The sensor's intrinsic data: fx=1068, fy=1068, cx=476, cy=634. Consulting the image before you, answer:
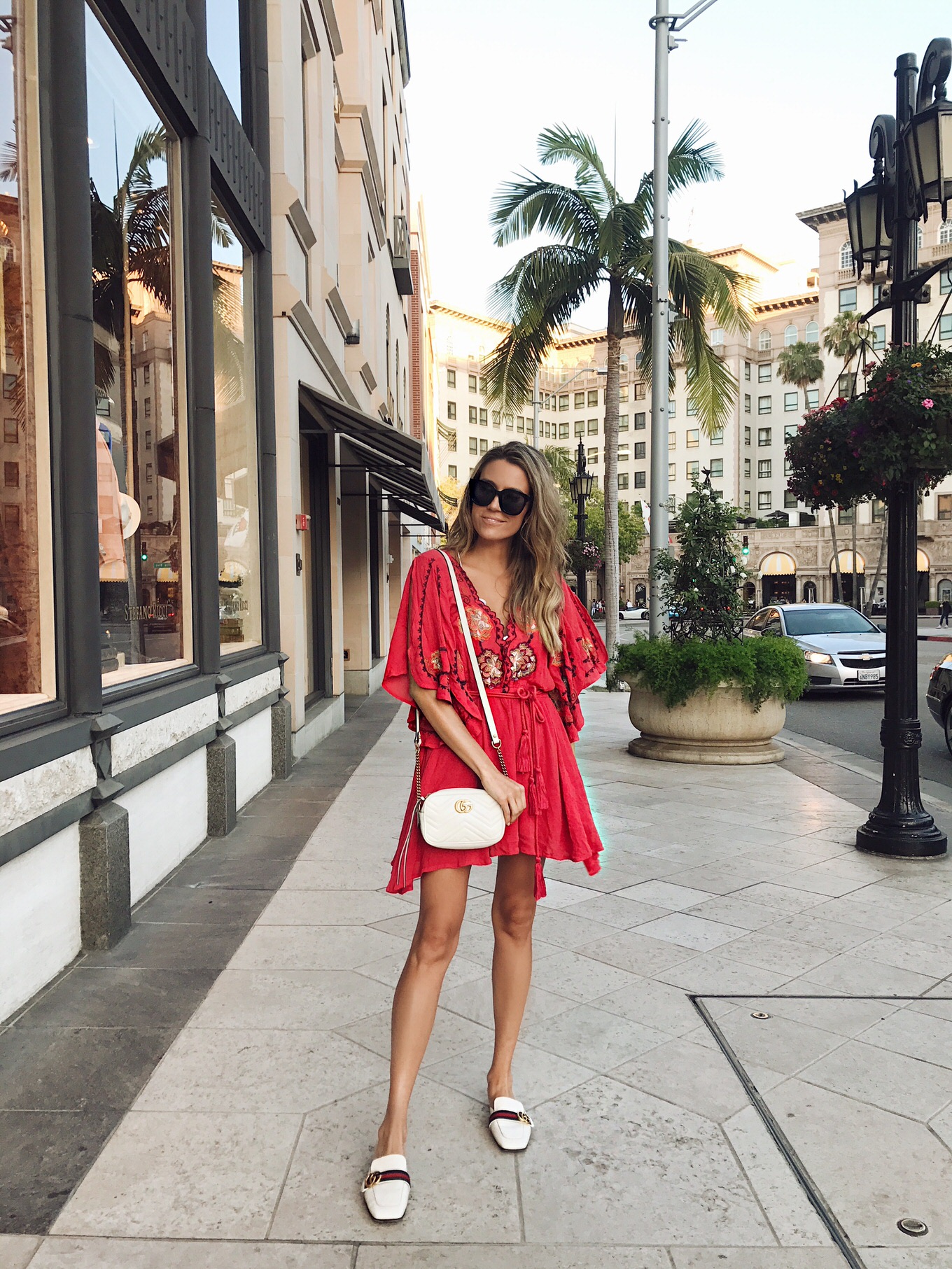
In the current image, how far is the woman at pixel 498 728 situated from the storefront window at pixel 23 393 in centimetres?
203

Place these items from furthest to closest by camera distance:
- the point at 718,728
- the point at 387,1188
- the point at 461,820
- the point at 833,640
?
the point at 833,640
the point at 718,728
the point at 461,820
the point at 387,1188

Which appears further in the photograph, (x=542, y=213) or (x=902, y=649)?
(x=542, y=213)

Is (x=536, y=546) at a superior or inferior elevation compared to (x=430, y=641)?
superior

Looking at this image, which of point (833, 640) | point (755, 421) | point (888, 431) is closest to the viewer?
point (888, 431)

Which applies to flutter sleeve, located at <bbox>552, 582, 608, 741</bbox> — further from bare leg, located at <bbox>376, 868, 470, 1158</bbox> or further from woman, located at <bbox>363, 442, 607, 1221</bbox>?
bare leg, located at <bbox>376, 868, 470, 1158</bbox>

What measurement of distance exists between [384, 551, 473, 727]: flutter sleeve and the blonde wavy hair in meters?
0.15

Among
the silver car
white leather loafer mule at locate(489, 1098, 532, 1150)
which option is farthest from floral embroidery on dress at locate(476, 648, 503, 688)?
the silver car

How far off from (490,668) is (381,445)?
423 inches

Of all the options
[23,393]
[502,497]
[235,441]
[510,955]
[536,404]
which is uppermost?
[536,404]

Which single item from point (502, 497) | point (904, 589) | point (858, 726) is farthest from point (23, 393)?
point (858, 726)

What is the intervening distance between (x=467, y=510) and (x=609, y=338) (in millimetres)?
19213

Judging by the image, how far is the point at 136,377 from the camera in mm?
6207

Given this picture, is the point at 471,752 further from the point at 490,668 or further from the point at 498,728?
the point at 490,668

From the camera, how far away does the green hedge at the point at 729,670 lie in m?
10.2
